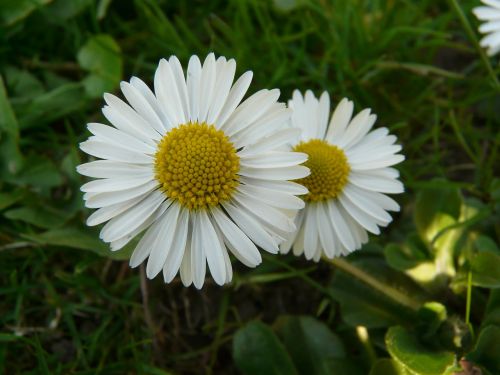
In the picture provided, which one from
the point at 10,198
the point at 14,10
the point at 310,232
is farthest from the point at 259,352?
the point at 14,10

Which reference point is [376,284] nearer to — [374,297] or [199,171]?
[374,297]

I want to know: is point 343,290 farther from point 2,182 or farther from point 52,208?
point 2,182

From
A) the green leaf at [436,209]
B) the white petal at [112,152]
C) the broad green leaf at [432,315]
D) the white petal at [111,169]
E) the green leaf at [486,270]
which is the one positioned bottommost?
the broad green leaf at [432,315]

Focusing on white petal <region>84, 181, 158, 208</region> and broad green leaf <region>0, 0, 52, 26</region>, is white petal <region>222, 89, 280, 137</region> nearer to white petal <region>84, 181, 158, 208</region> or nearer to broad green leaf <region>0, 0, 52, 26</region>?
white petal <region>84, 181, 158, 208</region>

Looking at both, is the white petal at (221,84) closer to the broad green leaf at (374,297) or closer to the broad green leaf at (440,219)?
the broad green leaf at (374,297)

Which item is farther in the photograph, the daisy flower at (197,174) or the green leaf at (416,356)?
the green leaf at (416,356)

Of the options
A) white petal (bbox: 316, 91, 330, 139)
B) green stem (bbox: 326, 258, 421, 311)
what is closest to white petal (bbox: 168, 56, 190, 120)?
white petal (bbox: 316, 91, 330, 139)

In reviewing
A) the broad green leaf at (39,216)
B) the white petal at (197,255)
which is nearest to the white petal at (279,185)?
the white petal at (197,255)

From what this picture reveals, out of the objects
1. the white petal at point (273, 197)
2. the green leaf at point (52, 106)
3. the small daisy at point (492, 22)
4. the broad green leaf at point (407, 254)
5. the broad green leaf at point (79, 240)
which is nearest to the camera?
the white petal at point (273, 197)
